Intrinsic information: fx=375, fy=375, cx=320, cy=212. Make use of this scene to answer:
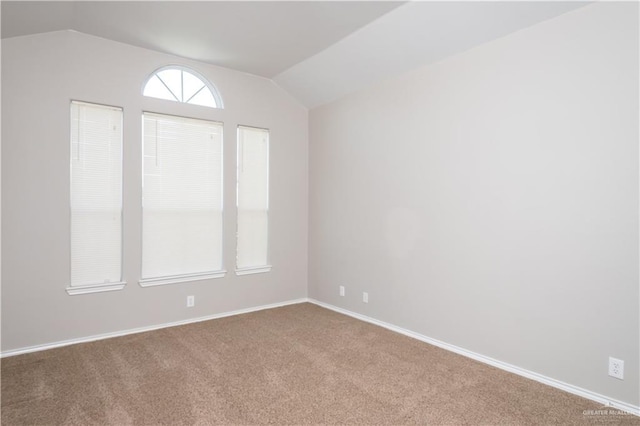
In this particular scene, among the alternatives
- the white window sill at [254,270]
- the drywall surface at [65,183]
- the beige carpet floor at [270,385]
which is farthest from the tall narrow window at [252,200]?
the beige carpet floor at [270,385]

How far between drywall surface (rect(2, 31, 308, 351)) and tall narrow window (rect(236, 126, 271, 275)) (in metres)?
0.13

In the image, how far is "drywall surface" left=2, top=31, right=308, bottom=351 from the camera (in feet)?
10.1

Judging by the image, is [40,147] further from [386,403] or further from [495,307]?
[495,307]

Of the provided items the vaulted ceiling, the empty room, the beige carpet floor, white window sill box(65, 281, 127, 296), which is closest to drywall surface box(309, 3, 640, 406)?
the empty room

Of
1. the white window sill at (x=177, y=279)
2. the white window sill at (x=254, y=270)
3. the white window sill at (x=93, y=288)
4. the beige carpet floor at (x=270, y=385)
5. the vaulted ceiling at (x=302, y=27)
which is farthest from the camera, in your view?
the white window sill at (x=254, y=270)

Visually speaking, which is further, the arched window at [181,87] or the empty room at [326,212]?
the arched window at [181,87]

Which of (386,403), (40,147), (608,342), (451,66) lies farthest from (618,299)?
(40,147)

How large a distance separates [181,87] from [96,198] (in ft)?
4.71

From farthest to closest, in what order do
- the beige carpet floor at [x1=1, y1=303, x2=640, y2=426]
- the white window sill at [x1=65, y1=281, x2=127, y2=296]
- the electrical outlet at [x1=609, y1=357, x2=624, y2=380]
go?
1. the white window sill at [x1=65, y1=281, x2=127, y2=296]
2. the electrical outlet at [x1=609, y1=357, x2=624, y2=380]
3. the beige carpet floor at [x1=1, y1=303, x2=640, y2=426]

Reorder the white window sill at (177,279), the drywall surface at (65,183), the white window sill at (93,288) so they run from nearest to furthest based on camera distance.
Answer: the drywall surface at (65,183)
the white window sill at (93,288)
the white window sill at (177,279)

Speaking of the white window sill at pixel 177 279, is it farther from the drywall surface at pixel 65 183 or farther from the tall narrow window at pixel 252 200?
the tall narrow window at pixel 252 200

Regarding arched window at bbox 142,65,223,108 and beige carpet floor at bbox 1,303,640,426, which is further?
arched window at bbox 142,65,223,108

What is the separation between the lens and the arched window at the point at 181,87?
12.5 ft

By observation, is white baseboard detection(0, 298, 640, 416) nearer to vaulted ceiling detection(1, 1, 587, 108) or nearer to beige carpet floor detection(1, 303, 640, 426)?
beige carpet floor detection(1, 303, 640, 426)
